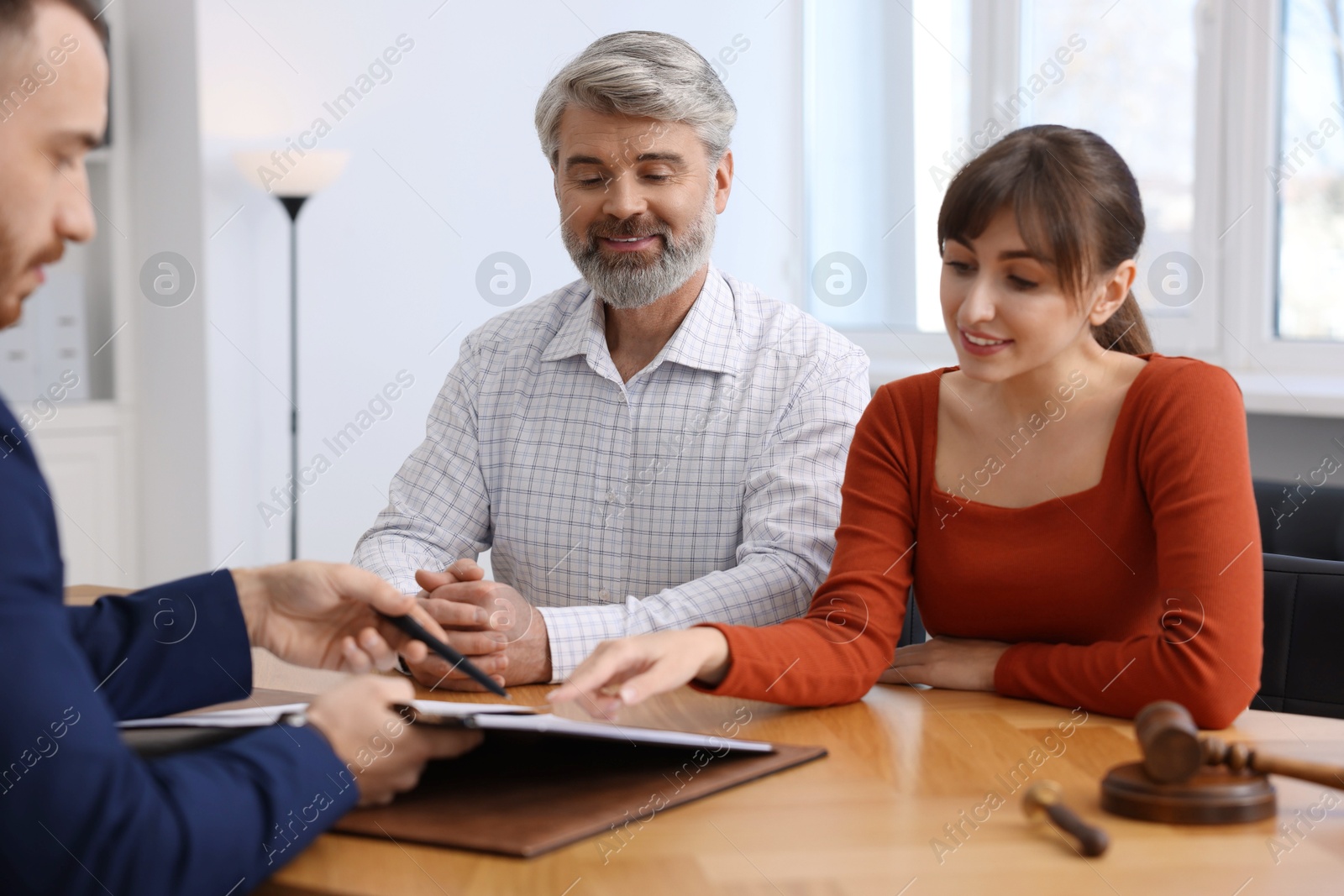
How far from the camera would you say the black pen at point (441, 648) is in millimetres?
1122

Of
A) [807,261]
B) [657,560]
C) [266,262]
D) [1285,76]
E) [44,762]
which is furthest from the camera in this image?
[807,261]

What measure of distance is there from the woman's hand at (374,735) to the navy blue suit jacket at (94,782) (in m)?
0.02

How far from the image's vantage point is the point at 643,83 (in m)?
1.86

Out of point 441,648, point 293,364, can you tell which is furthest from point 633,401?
point 293,364

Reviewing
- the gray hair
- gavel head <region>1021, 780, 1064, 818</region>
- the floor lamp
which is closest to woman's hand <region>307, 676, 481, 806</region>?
gavel head <region>1021, 780, 1064, 818</region>

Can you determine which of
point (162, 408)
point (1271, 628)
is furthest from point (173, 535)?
point (1271, 628)

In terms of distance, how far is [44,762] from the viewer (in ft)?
2.66

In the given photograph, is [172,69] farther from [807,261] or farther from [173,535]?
[807,261]

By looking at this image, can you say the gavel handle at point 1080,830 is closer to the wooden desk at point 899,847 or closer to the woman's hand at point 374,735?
the wooden desk at point 899,847

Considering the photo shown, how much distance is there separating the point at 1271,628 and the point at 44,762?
1.27 meters

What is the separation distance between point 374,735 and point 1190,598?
82 cm

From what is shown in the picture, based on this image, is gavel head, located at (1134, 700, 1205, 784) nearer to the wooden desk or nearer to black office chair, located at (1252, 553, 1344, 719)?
the wooden desk

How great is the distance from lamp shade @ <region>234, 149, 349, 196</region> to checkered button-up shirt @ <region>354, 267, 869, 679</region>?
154cm

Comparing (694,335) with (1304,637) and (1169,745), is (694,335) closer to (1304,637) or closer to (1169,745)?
(1304,637)
